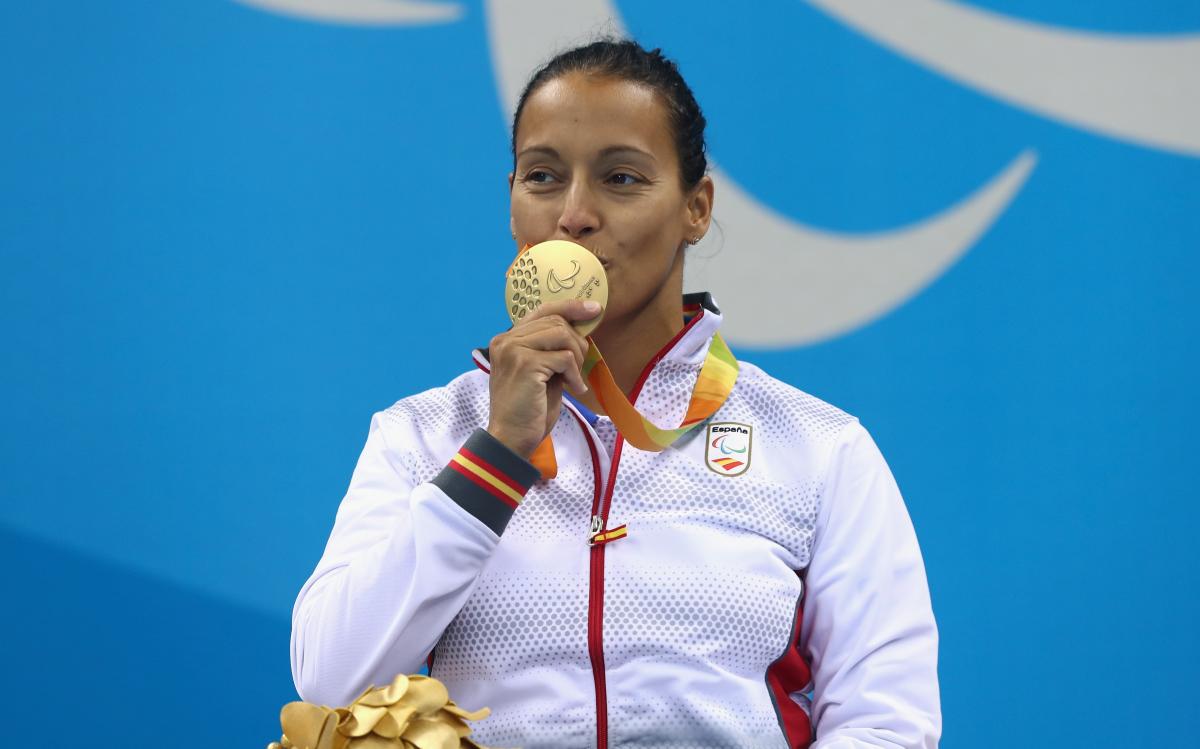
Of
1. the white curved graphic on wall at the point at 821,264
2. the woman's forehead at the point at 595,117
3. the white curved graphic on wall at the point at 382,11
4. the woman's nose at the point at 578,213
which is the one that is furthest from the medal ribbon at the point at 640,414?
→ the white curved graphic on wall at the point at 382,11

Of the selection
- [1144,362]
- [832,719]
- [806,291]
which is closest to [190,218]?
[806,291]

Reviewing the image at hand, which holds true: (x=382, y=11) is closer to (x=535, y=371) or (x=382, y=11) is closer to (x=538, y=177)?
(x=538, y=177)

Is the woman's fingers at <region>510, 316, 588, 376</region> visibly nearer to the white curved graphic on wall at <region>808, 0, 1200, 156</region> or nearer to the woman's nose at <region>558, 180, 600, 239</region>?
the woman's nose at <region>558, 180, 600, 239</region>

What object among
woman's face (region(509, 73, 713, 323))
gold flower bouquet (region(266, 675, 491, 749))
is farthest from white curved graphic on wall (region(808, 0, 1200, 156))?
gold flower bouquet (region(266, 675, 491, 749))

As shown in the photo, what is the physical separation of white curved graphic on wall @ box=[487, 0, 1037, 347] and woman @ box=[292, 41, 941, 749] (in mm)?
759

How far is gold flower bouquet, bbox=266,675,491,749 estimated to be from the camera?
1.16 meters

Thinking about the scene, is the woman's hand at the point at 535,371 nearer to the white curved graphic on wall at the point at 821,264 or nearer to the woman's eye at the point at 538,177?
the woman's eye at the point at 538,177

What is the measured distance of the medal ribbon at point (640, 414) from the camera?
1.55 m

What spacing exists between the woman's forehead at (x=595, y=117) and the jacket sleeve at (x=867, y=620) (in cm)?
42

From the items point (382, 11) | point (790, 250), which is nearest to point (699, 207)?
point (790, 250)

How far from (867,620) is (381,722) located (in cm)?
59

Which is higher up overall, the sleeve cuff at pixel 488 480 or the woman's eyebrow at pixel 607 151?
the woman's eyebrow at pixel 607 151

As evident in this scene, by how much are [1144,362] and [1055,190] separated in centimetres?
34

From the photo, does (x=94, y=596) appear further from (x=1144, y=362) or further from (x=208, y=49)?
(x=1144, y=362)
